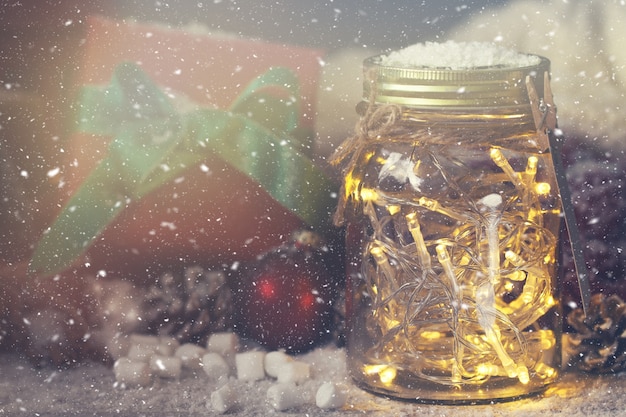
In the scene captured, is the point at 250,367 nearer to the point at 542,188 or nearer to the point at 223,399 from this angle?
the point at 223,399

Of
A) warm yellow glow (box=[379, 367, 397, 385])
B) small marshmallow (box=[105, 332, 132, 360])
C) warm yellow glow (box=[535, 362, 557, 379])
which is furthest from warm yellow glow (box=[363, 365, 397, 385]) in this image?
small marshmallow (box=[105, 332, 132, 360])

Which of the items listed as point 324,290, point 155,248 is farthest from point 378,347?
point 155,248

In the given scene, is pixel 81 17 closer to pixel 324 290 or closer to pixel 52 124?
pixel 52 124

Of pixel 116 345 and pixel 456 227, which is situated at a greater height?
pixel 456 227

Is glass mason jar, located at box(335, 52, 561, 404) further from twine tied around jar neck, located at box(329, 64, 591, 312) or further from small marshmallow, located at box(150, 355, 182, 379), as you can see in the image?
small marshmallow, located at box(150, 355, 182, 379)

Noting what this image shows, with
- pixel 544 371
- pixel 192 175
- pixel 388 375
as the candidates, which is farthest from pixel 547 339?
pixel 192 175

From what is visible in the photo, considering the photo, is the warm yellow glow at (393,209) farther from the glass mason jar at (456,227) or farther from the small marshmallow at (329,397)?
the small marshmallow at (329,397)
